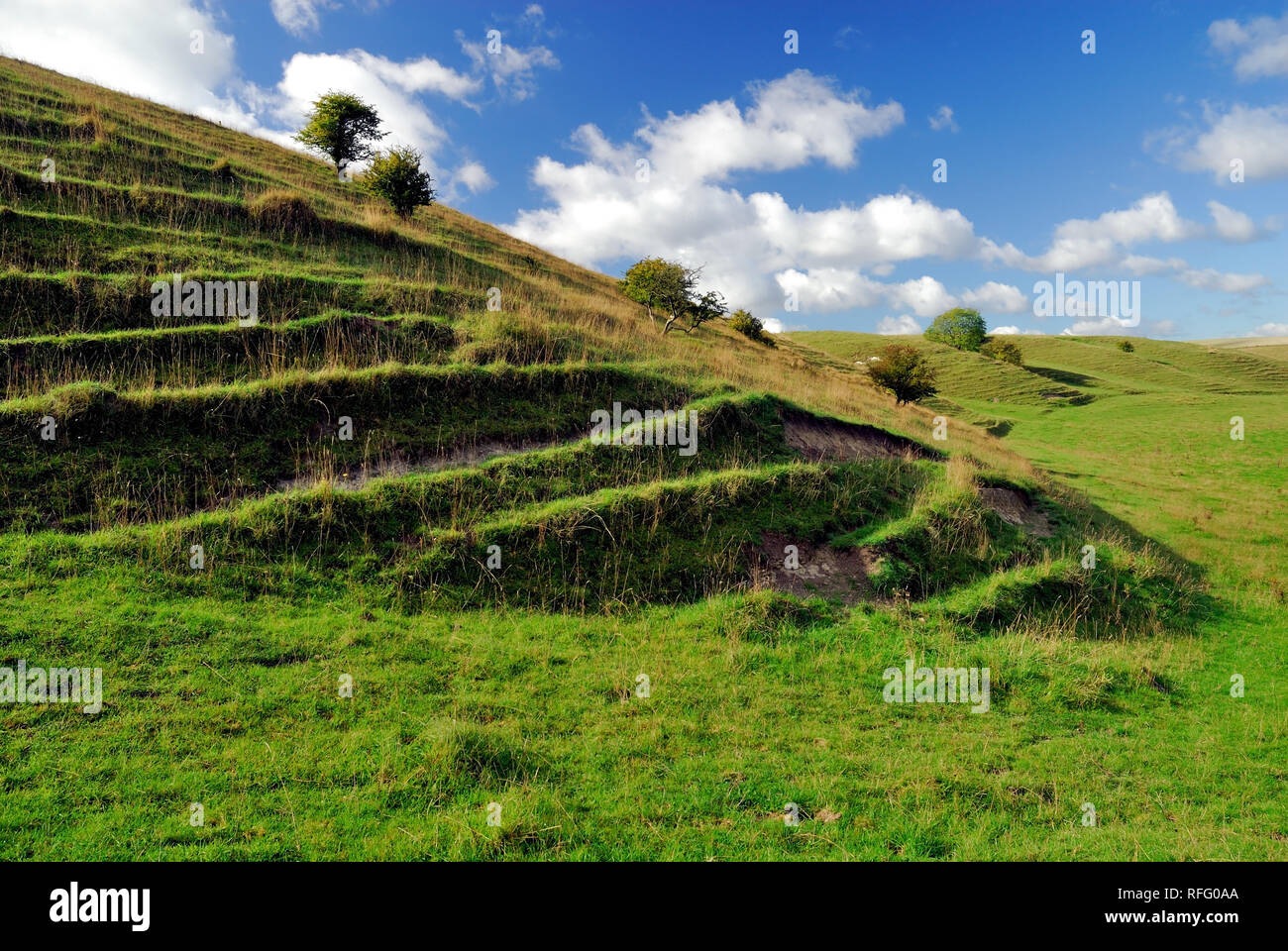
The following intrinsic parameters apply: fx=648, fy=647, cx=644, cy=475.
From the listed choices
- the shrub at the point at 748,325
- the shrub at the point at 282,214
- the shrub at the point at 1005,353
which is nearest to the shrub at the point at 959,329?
the shrub at the point at 1005,353

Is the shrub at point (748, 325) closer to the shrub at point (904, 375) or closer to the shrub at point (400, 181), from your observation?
the shrub at point (904, 375)

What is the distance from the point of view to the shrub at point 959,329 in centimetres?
A: 9362

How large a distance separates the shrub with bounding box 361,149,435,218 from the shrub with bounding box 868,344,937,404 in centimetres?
2649

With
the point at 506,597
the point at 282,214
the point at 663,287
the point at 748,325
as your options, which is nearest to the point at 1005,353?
the point at 748,325

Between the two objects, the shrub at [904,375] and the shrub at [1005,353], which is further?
the shrub at [1005,353]

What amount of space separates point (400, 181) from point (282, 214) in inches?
363

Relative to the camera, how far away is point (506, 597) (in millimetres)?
10328

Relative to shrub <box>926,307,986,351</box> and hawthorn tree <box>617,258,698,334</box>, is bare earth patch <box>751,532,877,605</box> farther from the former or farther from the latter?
shrub <box>926,307,986,351</box>

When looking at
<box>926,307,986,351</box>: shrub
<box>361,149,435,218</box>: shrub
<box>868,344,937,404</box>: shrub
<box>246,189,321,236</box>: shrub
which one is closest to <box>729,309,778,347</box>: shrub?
<box>868,344,937,404</box>: shrub

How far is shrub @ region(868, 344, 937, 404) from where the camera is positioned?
124 feet

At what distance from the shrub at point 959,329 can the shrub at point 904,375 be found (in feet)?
204

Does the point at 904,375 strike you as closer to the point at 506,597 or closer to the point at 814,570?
the point at 814,570
